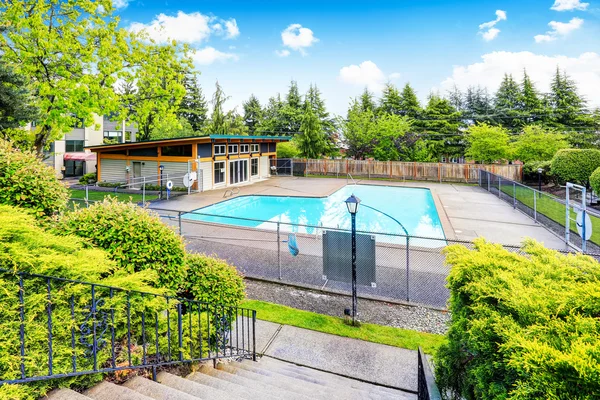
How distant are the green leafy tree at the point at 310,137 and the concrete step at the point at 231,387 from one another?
31603 millimetres

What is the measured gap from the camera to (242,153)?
90.8 ft

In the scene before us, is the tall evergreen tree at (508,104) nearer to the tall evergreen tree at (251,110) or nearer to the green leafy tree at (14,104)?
the tall evergreen tree at (251,110)

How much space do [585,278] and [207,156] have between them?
22812mm

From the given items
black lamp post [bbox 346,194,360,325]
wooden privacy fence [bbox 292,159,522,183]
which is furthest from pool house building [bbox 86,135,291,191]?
black lamp post [bbox 346,194,360,325]

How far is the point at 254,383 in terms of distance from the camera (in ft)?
12.4

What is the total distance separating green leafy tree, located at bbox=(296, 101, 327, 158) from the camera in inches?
Answer: 1340

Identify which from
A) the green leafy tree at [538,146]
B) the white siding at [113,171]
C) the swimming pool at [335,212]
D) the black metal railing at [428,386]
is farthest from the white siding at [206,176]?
the green leafy tree at [538,146]

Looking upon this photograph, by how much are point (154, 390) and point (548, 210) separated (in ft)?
52.5

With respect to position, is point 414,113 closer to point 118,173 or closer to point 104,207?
point 118,173

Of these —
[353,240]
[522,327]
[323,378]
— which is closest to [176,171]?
[353,240]

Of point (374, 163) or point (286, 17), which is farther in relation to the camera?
point (374, 163)

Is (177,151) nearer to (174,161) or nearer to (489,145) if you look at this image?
(174,161)

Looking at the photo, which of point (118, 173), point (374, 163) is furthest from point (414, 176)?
point (118, 173)

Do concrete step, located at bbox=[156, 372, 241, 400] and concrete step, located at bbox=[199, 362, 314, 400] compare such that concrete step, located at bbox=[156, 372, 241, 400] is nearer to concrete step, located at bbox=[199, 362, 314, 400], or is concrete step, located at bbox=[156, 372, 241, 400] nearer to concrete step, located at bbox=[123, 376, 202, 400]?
concrete step, located at bbox=[123, 376, 202, 400]
